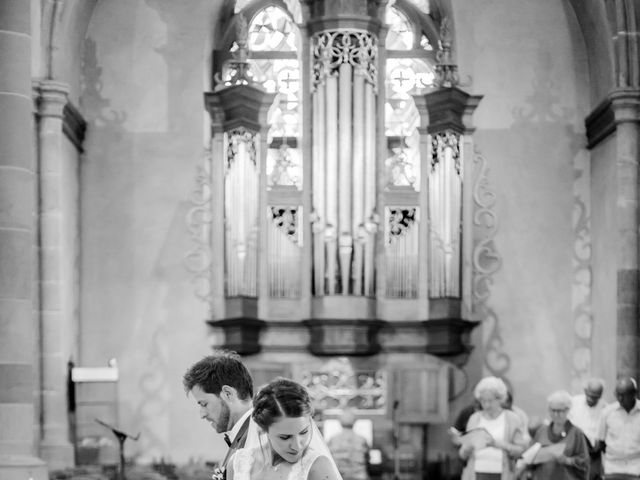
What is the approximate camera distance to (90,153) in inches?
615

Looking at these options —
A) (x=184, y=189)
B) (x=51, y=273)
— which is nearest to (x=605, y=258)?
(x=184, y=189)

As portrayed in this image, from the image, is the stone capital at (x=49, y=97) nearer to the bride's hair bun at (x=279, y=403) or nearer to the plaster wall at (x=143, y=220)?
the plaster wall at (x=143, y=220)

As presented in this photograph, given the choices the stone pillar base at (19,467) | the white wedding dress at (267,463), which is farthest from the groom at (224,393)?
the stone pillar base at (19,467)

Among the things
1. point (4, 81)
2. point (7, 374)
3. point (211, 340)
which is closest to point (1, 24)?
point (4, 81)

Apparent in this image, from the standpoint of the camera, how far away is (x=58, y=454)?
1416cm

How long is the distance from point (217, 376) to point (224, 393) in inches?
2.5

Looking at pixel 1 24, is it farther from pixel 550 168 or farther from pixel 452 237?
pixel 550 168

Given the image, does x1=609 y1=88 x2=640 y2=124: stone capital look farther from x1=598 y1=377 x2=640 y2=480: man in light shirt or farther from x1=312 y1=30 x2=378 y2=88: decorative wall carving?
x1=598 y1=377 x2=640 y2=480: man in light shirt

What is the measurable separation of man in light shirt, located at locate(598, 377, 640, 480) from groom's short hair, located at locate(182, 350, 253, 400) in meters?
7.26

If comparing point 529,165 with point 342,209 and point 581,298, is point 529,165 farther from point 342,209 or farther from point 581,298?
point 342,209

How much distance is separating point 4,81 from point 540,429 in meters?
4.58

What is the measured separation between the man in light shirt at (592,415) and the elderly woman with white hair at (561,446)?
3.27ft

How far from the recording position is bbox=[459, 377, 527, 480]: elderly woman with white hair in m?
10.4

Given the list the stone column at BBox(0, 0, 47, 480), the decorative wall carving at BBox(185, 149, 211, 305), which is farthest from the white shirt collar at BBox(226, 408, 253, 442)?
the decorative wall carving at BBox(185, 149, 211, 305)
